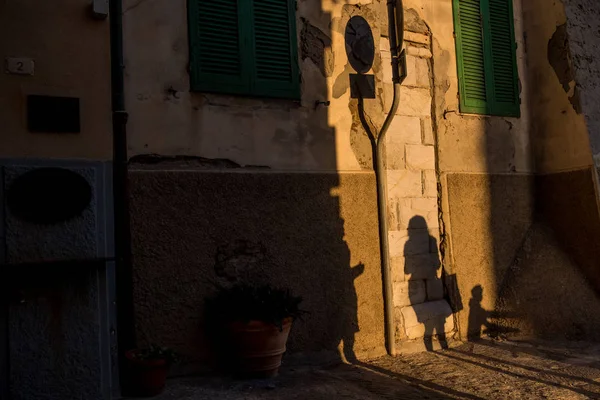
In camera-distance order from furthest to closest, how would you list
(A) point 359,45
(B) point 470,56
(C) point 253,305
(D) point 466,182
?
(B) point 470,56
(D) point 466,182
(A) point 359,45
(C) point 253,305

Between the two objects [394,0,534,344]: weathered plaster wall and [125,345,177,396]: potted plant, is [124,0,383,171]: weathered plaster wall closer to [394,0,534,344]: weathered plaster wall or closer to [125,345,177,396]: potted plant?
[394,0,534,344]: weathered plaster wall

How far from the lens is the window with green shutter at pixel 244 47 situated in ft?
16.3

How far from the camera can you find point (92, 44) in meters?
4.38

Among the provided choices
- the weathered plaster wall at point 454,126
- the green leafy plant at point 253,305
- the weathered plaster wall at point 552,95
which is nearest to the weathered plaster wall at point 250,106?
the weathered plaster wall at point 454,126

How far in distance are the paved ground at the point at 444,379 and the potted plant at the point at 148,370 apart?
125 millimetres

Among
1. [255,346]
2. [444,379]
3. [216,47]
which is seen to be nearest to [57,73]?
[216,47]

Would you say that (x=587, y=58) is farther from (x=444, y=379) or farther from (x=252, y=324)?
(x=252, y=324)

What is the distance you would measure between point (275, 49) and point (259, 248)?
192cm

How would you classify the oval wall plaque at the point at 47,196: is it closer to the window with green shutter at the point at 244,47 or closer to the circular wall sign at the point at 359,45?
the window with green shutter at the point at 244,47

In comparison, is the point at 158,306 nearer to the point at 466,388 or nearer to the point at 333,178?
the point at 333,178

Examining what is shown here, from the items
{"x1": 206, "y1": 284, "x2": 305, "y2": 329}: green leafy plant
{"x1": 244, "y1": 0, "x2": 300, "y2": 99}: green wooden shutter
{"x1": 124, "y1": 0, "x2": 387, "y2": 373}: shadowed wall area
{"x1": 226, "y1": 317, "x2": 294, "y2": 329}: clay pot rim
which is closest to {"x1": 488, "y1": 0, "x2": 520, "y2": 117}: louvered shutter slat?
{"x1": 124, "y1": 0, "x2": 387, "y2": 373}: shadowed wall area

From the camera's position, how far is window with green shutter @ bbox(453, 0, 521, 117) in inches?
259

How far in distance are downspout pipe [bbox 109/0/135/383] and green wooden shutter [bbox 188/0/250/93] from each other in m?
0.66

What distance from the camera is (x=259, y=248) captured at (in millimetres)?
5055
